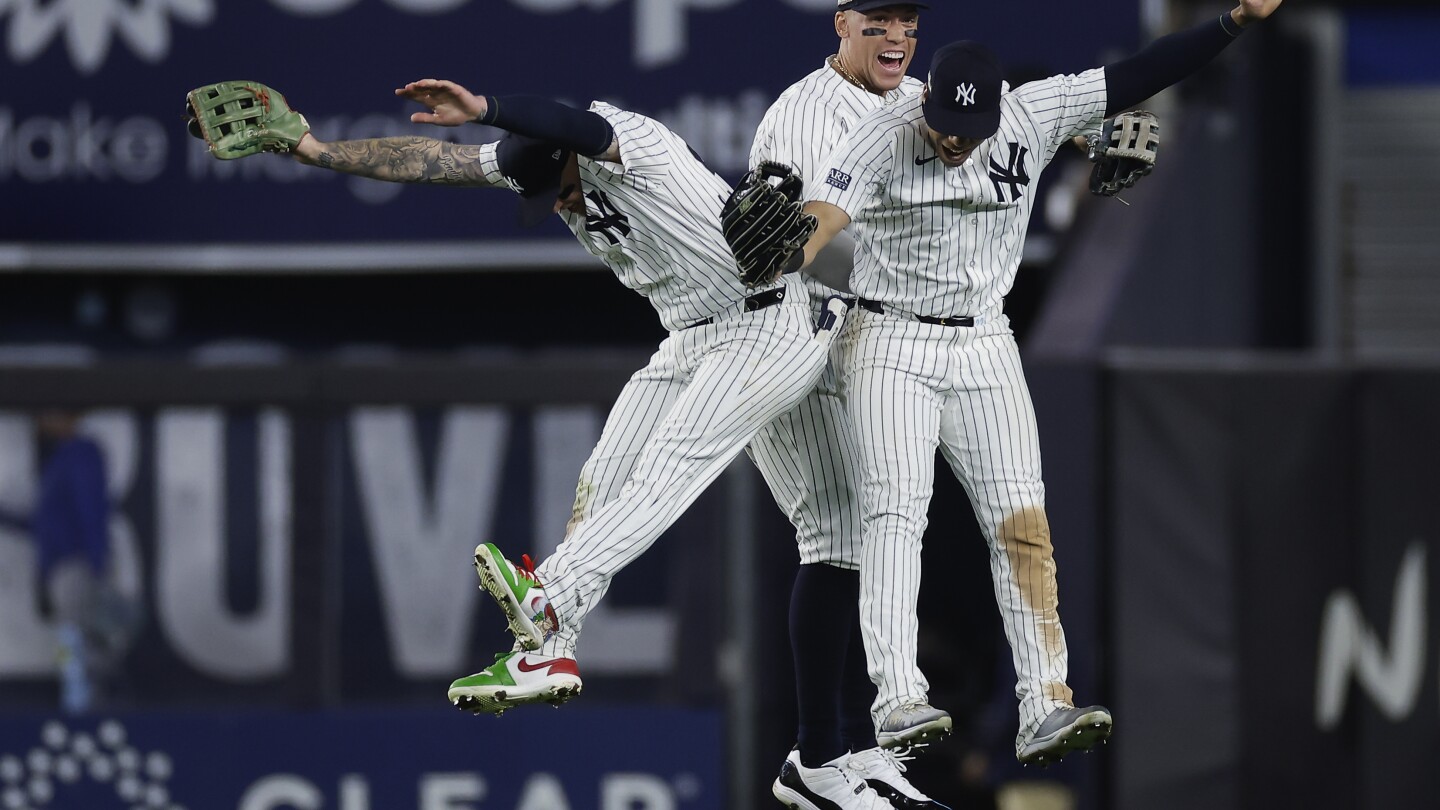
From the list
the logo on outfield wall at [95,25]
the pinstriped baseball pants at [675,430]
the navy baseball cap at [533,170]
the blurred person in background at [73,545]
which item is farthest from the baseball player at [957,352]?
the logo on outfield wall at [95,25]

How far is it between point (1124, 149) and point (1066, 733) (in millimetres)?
1712

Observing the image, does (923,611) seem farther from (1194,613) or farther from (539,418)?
(539,418)

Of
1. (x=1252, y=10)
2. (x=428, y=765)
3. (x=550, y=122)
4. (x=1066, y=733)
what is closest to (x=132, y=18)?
(x=428, y=765)

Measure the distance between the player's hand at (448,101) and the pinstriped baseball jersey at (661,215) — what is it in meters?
0.61

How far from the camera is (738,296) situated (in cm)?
617

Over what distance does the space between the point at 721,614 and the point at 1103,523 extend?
195cm

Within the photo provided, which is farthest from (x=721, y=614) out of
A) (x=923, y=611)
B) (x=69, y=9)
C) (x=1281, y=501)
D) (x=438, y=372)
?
(x=69, y=9)

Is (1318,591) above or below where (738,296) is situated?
below

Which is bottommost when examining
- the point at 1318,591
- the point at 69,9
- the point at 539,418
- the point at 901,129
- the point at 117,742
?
the point at 117,742

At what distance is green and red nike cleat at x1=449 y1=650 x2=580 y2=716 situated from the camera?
5.62 metres

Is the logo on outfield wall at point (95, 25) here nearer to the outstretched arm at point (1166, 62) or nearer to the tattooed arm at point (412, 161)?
the tattooed arm at point (412, 161)

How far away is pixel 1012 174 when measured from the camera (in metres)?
6.08

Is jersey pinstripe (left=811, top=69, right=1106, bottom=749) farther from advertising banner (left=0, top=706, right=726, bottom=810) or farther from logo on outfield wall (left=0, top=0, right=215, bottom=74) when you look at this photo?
logo on outfield wall (left=0, top=0, right=215, bottom=74)

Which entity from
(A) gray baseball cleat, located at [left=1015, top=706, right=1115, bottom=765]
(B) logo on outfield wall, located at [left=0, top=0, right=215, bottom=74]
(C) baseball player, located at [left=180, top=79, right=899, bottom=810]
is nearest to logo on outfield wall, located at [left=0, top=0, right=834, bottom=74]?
(B) logo on outfield wall, located at [left=0, top=0, right=215, bottom=74]
